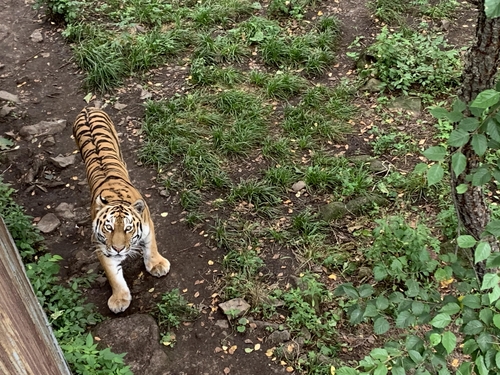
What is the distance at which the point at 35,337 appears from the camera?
4.57 feet

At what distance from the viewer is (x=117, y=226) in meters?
3.54

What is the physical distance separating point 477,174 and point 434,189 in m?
3.03

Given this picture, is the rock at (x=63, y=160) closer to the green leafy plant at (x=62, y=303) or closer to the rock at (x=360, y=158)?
the green leafy plant at (x=62, y=303)

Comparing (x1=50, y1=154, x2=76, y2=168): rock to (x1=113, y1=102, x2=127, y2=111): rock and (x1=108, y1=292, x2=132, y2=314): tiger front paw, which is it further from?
(x1=108, y1=292, x2=132, y2=314): tiger front paw

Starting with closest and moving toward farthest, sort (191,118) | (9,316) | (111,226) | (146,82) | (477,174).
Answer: (9,316), (477,174), (111,226), (191,118), (146,82)

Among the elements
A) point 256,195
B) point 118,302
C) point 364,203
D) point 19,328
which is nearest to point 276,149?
point 256,195

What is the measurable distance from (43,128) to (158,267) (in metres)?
2.39

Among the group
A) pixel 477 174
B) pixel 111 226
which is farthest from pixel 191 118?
pixel 477 174

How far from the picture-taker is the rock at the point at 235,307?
391 centimetres

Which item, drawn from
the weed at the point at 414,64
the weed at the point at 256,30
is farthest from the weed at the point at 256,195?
the weed at the point at 256,30

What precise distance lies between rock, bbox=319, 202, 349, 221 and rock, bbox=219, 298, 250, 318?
1074mm

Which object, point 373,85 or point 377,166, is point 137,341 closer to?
point 377,166

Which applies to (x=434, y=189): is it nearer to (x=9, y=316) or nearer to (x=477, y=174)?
(x=477, y=174)

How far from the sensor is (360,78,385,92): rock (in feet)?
19.0
